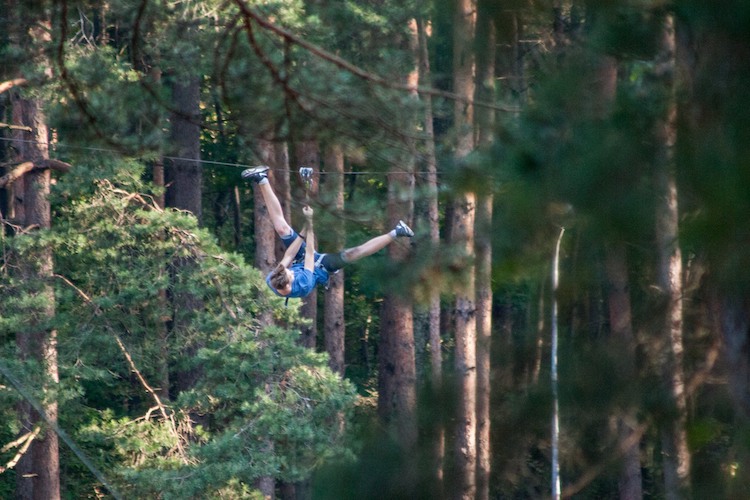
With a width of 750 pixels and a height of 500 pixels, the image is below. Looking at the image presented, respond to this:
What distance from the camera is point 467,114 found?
5.02 metres

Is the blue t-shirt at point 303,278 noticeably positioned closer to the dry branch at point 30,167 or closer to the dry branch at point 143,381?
the dry branch at point 143,381

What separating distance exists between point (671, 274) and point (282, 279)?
444 cm

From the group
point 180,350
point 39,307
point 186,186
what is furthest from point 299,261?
point 186,186

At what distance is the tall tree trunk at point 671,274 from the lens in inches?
111

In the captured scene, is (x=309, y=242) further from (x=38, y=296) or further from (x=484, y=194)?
(x=38, y=296)

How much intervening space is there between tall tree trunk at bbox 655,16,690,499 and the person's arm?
8.27 ft

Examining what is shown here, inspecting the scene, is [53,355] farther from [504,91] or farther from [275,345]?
[504,91]

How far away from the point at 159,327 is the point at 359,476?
11.8 meters

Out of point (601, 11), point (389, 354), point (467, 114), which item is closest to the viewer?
point (601, 11)

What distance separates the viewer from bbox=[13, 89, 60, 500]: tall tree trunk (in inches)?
561

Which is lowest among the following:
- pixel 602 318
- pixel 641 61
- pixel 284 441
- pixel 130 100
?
pixel 284 441

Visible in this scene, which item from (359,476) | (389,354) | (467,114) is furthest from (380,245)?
(389,354)

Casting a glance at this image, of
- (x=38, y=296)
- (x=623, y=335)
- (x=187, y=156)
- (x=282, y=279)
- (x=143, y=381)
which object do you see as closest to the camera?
(x=623, y=335)

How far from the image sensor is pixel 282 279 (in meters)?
8.39
